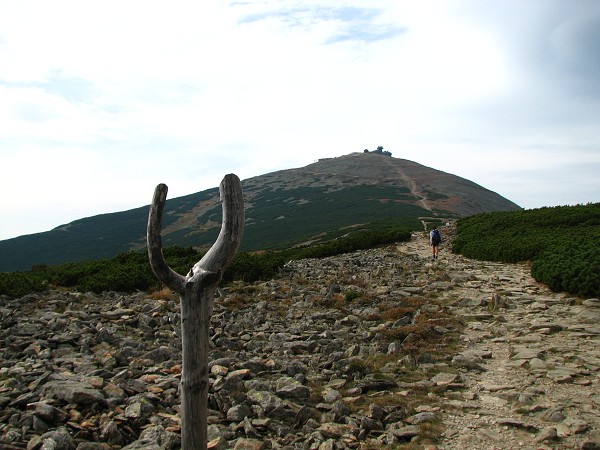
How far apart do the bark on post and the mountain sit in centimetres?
4773

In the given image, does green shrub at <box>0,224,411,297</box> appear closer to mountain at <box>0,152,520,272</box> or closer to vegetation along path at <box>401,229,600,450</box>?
vegetation along path at <box>401,229,600,450</box>

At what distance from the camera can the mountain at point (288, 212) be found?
71125 millimetres

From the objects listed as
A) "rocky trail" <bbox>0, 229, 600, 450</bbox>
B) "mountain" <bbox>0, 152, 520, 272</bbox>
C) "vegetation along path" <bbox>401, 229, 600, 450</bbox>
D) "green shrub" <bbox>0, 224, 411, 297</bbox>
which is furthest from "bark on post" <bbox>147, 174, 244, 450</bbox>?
"mountain" <bbox>0, 152, 520, 272</bbox>

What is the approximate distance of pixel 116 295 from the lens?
14922mm

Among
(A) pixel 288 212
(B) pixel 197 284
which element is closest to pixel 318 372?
(B) pixel 197 284

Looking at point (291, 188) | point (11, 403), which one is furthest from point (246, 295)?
point (291, 188)

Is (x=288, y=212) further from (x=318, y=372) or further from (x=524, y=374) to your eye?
(x=524, y=374)

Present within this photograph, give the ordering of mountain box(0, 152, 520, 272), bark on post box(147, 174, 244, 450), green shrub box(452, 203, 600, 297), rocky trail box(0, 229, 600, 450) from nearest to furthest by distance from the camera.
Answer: bark on post box(147, 174, 244, 450), rocky trail box(0, 229, 600, 450), green shrub box(452, 203, 600, 297), mountain box(0, 152, 520, 272)

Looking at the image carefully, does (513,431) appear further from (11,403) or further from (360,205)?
(360,205)

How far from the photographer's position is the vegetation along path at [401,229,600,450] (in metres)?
5.78

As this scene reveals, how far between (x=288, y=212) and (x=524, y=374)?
80.0 m

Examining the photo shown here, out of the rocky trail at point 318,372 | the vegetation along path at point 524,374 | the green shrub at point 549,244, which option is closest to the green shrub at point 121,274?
the rocky trail at point 318,372

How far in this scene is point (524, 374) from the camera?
781 cm

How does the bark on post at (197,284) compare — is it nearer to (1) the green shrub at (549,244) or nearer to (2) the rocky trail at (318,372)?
(2) the rocky trail at (318,372)
